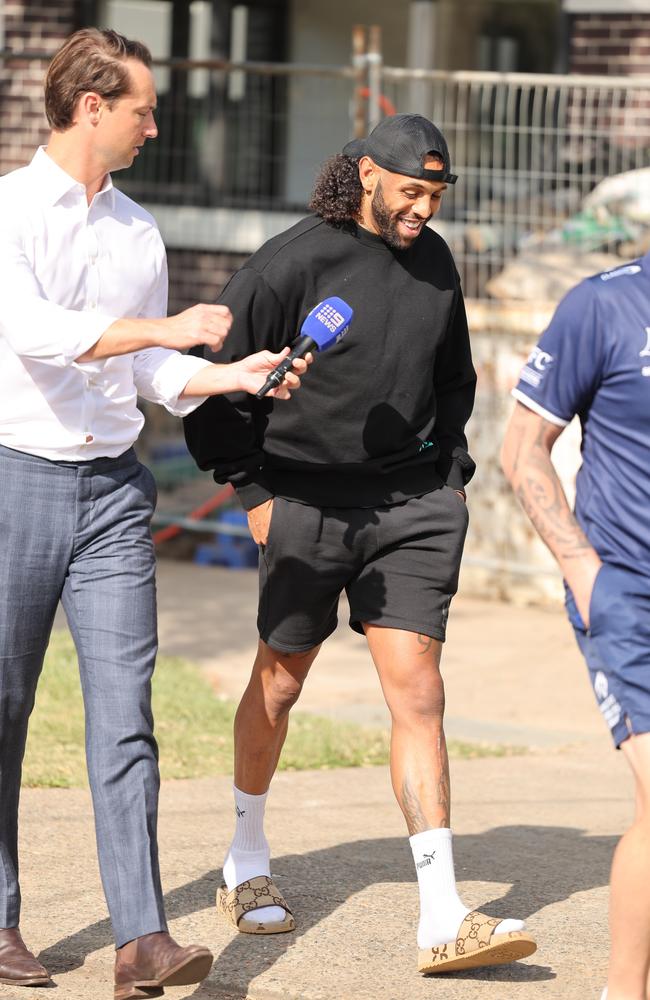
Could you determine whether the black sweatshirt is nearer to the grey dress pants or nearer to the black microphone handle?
the black microphone handle

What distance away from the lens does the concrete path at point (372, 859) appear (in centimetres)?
412

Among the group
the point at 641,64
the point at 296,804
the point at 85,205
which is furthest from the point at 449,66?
the point at 85,205

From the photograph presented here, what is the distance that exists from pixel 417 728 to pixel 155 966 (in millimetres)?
968

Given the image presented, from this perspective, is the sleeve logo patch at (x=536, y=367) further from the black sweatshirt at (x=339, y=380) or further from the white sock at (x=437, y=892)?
the white sock at (x=437, y=892)

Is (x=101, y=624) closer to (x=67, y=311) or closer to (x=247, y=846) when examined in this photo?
(x=67, y=311)

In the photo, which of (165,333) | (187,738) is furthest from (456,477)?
(187,738)

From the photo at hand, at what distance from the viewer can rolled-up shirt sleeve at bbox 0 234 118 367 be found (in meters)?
3.63

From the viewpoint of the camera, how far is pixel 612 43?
38.9ft

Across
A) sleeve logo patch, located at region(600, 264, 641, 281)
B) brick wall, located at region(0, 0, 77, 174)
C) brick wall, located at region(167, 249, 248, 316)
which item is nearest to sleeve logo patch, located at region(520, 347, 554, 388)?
sleeve logo patch, located at region(600, 264, 641, 281)

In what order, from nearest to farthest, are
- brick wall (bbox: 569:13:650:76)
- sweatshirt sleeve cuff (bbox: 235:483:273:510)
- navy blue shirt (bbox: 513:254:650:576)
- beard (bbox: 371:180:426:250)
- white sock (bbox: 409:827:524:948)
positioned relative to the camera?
1. navy blue shirt (bbox: 513:254:650:576)
2. white sock (bbox: 409:827:524:948)
3. beard (bbox: 371:180:426:250)
4. sweatshirt sleeve cuff (bbox: 235:483:273:510)
5. brick wall (bbox: 569:13:650:76)

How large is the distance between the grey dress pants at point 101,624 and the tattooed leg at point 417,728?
0.71 meters

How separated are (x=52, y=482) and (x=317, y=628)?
0.96 meters

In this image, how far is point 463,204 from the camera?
36.7ft

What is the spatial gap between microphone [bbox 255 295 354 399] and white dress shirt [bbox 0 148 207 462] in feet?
0.88
